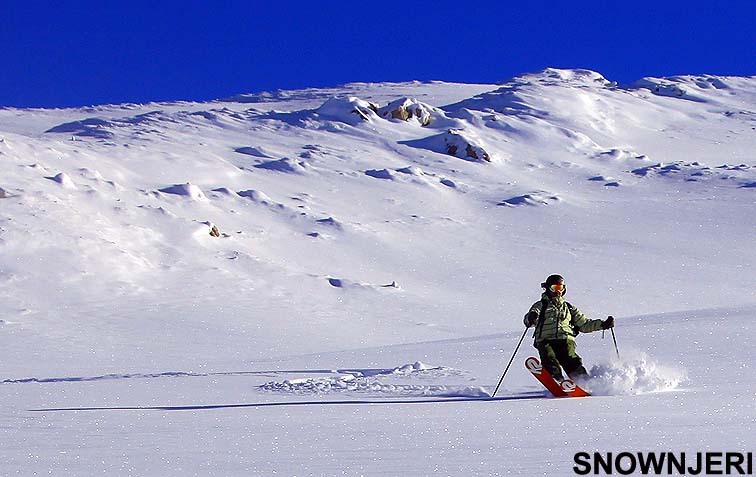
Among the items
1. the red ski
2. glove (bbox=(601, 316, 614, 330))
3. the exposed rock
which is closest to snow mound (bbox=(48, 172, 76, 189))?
the red ski

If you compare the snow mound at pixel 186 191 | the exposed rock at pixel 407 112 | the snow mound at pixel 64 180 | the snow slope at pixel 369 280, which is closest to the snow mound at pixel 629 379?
the snow slope at pixel 369 280

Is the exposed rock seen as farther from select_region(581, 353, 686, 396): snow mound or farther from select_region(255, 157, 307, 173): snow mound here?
select_region(581, 353, 686, 396): snow mound

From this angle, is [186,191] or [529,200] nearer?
[186,191]

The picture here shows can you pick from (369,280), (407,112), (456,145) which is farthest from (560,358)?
(407,112)

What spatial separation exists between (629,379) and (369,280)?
61.3 ft

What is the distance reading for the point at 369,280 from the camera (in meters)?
26.3

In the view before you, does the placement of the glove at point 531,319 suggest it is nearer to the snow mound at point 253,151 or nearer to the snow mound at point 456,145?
the snow mound at point 253,151

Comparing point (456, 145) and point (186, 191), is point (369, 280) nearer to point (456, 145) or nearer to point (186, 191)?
point (186, 191)

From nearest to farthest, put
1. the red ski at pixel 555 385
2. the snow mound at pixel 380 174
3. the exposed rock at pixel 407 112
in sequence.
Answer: the red ski at pixel 555 385, the snow mound at pixel 380 174, the exposed rock at pixel 407 112

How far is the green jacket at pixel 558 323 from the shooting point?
8.20 meters

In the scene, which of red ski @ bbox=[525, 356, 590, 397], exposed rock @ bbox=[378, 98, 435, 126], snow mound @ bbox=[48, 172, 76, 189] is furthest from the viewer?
exposed rock @ bbox=[378, 98, 435, 126]

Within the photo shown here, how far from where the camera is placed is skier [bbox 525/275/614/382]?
812 cm

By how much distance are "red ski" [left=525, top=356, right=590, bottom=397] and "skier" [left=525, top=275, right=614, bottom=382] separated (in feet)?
0.37

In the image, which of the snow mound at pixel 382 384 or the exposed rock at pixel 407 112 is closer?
the snow mound at pixel 382 384
